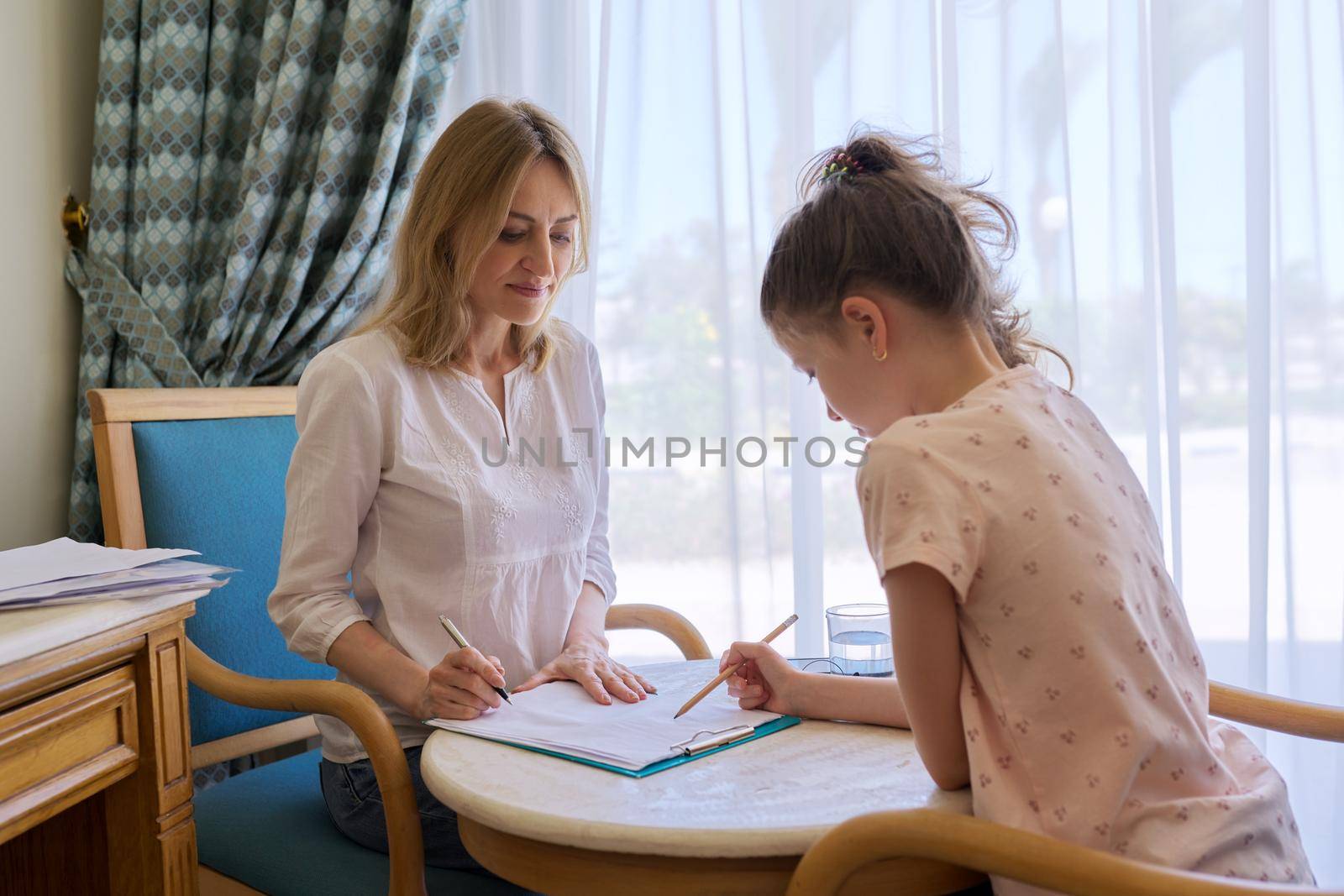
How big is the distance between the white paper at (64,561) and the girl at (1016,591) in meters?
0.78

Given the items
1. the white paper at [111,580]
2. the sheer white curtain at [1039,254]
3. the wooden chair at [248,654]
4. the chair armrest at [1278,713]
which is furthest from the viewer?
the sheer white curtain at [1039,254]

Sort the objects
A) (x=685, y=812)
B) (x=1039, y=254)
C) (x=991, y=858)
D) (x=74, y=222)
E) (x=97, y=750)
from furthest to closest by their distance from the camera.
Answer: (x=74, y=222)
(x=1039, y=254)
(x=97, y=750)
(x=685, y=812)
(x=991, y=858)

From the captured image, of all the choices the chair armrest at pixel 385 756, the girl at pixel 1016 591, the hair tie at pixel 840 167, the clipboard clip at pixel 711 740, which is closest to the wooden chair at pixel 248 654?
the chair armrest at pixel 385 756

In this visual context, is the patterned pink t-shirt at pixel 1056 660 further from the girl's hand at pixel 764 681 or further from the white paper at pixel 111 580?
the white paper at pixel 111 580

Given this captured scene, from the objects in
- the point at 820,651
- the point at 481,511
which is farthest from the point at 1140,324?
the point at 481,511

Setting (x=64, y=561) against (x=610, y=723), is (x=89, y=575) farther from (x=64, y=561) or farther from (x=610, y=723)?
(x=610, y=723)

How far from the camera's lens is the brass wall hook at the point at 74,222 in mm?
2270

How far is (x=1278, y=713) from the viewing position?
131 cm

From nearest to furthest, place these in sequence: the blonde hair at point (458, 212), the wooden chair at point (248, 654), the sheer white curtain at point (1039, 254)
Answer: the wooden chair at point (248, 654) → the blonde hair at point (458, 212) → the sheer white curtain at point (1039, 254)

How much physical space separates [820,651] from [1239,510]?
2.80 feet

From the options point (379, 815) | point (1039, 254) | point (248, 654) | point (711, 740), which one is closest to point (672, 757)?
point (711, 740)

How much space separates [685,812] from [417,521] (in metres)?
0.71

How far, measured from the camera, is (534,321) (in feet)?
5.82

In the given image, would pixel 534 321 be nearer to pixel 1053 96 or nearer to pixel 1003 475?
pixel 1003 475
